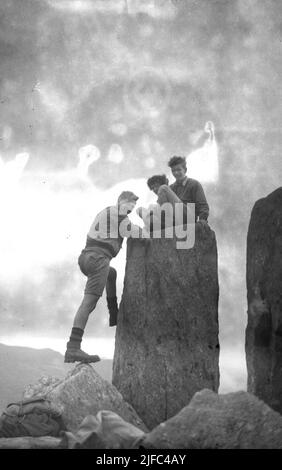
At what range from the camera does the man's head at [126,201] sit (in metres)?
10.3

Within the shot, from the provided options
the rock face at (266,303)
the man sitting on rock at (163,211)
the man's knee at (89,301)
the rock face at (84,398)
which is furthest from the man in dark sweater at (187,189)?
the rock face at (84,398)

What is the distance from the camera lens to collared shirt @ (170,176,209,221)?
1104cm

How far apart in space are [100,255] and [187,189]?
2.88 m

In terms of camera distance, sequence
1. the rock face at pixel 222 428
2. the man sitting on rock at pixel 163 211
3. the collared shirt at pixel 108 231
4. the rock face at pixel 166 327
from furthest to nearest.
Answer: the man sitting on rock at pixel 163 211 < the collared shirt at pixel 108 231 < the rock face at pixel 166 327 < the rock face at pixel 222 428

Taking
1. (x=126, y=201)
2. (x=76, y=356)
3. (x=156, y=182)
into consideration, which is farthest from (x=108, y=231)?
(x=76, y=356)

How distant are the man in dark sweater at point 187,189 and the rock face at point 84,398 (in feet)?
14.5

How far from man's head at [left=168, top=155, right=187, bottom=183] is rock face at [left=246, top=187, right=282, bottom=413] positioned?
2.06 m

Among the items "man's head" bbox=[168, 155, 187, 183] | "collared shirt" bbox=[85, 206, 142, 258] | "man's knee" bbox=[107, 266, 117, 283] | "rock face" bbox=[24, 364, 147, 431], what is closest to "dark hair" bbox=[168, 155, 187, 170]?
"man's head" bbox=[168, 155, 187, 183]

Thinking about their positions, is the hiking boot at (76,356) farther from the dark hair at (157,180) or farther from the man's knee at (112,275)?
the dark hair at (157,180)

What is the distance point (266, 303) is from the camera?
9.81m

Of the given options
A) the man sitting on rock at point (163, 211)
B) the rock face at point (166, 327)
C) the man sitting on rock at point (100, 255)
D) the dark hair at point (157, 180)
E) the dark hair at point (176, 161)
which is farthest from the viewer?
the dark hair at point (176, 161)

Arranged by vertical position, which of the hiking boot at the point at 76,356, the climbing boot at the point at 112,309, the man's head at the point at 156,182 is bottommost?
the hiking boot at the point at 76,356

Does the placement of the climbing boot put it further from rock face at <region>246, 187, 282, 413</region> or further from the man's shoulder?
the man's shoulder

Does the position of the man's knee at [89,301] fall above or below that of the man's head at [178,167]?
below
